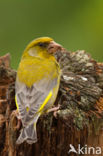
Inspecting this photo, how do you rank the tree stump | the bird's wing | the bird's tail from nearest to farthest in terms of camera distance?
1. the bird's tail
2. the tree stump
3. the bird's wing

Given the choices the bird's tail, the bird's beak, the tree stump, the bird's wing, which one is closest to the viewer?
Answer: the bird's tail

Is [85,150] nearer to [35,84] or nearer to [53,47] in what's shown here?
[35,84]

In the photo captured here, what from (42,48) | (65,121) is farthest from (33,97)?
(42,48)

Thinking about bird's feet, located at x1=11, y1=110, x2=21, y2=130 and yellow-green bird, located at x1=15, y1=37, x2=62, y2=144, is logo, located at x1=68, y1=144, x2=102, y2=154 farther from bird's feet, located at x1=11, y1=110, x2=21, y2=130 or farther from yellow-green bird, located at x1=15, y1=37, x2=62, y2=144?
bird's feet, located at x1=11, y1=110, x2=21, y2=130

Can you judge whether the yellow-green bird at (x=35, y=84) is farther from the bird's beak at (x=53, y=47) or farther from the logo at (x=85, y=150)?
the logo at (x=85, y=150)

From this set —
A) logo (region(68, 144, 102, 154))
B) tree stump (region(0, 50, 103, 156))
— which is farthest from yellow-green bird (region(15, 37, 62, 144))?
logo (region(68, 144, 102, 154))

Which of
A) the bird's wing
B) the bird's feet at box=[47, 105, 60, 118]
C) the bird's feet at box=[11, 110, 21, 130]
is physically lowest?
the bird's feet at box=[11, 110, 21, 130]

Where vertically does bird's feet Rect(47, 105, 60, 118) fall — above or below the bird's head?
below
